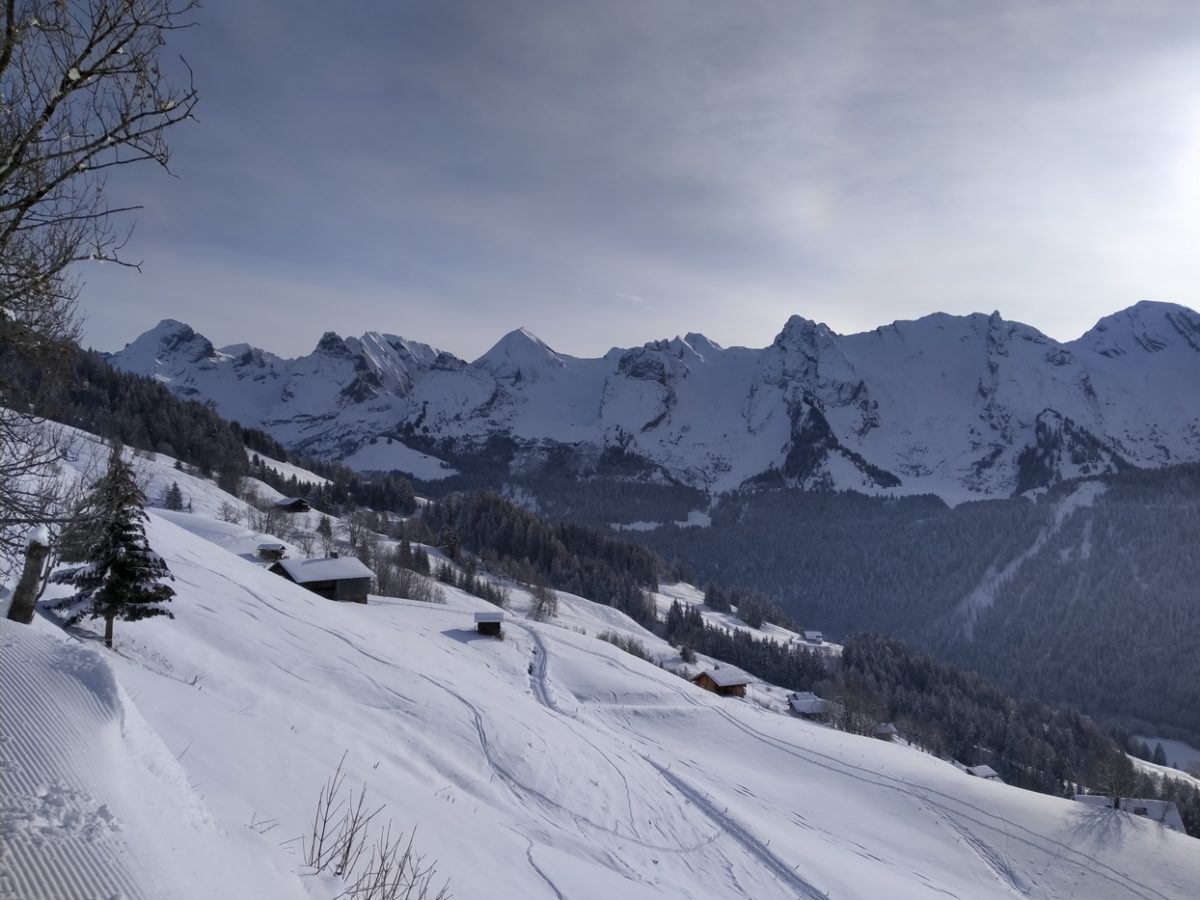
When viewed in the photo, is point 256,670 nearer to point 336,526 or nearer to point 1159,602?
point 336,526

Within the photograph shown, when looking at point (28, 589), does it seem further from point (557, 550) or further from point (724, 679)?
point (557, 550)

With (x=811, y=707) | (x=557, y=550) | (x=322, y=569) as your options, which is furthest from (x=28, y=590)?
(x=557, y=550)

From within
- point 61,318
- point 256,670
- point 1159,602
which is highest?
point 1159,602

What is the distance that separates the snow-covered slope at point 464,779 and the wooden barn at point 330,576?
5034 millimetres

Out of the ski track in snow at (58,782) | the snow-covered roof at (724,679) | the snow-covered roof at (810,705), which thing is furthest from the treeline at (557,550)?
the ski track in snow at (58,782)

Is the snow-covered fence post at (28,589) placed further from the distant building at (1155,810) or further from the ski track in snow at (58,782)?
the distant building at (1155,810)

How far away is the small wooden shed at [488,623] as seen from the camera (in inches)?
1626

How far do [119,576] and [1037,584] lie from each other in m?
165

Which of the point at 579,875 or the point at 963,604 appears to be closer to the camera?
the point at 579,875

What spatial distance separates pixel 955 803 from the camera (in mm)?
26031

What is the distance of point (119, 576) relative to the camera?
15.3m

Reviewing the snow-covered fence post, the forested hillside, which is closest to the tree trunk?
the snow-covered fence post

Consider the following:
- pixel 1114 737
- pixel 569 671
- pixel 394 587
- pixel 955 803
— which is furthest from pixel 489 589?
pixel 1114 737

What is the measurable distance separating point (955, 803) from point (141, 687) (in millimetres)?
28619
